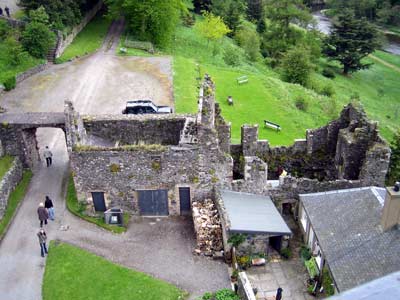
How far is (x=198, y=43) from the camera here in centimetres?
6469

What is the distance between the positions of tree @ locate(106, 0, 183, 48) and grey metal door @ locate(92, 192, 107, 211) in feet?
105

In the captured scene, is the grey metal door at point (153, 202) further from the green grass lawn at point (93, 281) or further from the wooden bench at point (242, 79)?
the wooden bench at point (242, 79)

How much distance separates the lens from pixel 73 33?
54.0 m

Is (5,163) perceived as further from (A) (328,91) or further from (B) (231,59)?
(A) (328,91)

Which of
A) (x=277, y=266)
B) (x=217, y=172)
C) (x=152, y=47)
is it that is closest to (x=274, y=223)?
(x=277, y=266)

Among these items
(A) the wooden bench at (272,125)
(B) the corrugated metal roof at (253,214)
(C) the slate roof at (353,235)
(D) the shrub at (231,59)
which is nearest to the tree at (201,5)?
(D) the shrub at (231,59)

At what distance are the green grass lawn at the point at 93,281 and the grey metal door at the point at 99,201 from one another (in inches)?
131

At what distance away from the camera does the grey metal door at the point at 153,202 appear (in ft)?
85.4

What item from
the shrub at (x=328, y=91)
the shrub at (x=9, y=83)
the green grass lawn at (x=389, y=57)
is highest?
the shrub at (x=9, y=83)

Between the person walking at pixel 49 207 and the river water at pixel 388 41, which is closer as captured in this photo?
the person walking at pixel 49 207

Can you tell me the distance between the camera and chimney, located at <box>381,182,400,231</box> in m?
18.6

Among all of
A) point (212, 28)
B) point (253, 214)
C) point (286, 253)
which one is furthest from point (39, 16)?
point (286, 253)

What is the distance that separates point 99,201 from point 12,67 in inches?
939

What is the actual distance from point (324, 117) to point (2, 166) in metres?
29.9
